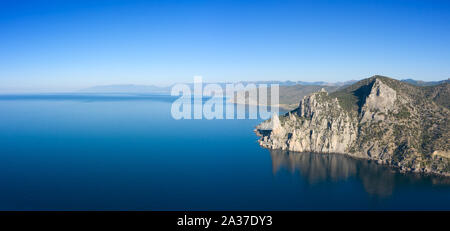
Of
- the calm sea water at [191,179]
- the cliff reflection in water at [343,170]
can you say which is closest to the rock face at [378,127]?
the cliff reflection in water at [343,170]

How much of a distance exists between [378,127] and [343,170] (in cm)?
3655

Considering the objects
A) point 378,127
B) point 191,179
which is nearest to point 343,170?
point 378,127

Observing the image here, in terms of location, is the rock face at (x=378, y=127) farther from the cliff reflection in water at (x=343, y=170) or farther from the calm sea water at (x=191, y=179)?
the calm sea water at (x=191, y=179)

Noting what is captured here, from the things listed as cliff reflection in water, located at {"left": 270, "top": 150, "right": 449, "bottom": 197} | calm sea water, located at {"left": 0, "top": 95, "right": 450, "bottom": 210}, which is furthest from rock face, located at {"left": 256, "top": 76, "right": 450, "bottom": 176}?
calm sea water, located at {"left": 0, "top": 95, "right": 450, "bottom": 210}

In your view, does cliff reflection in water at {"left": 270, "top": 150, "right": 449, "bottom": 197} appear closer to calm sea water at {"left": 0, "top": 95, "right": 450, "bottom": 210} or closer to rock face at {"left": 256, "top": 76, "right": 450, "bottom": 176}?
calm sea water at {"left": 0, "top": 95, "right": 450, "bottom": 210}

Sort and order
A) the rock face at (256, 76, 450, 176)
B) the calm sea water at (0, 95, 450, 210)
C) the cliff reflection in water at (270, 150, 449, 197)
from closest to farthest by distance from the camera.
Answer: the calm sea water at (0, 95, 450, 210) → the cliff reflection in water at (270, 150, 449, 197) → the rock face at (256, 76, 450, 176)

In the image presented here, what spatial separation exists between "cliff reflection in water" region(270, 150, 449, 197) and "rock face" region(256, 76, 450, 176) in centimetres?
638

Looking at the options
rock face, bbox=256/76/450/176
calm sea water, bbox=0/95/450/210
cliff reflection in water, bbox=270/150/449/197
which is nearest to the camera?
calm sea water, bbox=0/95/450/210

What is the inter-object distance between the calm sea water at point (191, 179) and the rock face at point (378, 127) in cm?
790

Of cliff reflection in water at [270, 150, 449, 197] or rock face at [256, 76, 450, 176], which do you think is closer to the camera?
cliff reflection in water at [270, 150, 449, 197]

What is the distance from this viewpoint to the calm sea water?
72.8 metres

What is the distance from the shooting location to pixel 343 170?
336 feet

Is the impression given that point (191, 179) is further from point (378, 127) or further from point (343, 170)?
point (378, 127)
